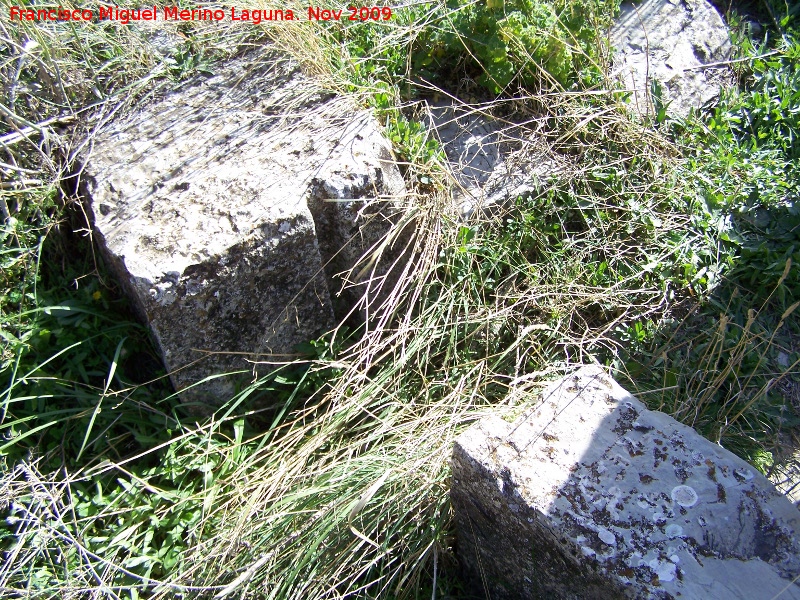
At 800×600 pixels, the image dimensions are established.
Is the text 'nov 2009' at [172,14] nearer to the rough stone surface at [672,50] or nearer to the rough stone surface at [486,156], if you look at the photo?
the rough stone surface at [486,156]

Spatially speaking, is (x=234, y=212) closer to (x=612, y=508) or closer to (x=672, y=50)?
(x=612, y=508)

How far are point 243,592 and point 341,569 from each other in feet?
1.01

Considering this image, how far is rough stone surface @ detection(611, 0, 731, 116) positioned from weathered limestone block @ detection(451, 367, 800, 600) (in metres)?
2.05

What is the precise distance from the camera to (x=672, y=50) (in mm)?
3617

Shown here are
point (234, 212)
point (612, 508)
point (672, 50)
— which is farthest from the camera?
point (672, 50)

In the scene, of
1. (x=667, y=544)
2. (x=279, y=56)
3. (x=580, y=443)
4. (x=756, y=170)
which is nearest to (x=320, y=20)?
(x=279, y=56)

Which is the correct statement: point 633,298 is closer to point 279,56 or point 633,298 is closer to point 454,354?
point 454,354

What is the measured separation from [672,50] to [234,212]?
264 centimetres

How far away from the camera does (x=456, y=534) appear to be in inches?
84.4

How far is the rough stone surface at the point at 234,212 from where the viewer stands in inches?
92.1

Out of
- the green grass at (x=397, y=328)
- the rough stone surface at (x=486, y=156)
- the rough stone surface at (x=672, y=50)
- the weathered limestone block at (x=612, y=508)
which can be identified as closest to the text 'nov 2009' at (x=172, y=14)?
the green grass at (x=397, y=328)

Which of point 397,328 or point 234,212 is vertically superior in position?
point 234,212

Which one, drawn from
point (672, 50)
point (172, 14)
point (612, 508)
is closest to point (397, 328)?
point (612, 508)

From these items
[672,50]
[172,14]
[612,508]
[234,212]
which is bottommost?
[612,508]
